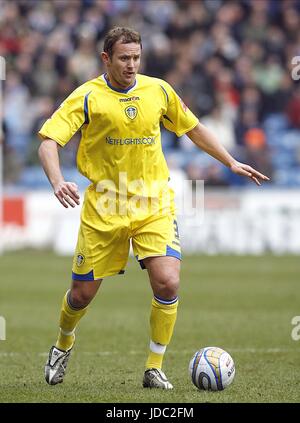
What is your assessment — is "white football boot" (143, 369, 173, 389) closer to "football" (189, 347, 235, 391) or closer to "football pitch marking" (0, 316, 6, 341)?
"football" (189, 347, 235, 391)

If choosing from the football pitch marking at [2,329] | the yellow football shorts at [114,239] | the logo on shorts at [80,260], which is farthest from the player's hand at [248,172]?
the football pitch marking at [2,329]

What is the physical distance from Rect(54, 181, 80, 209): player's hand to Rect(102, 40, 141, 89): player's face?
978mm

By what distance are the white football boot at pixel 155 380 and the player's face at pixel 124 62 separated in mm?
2073

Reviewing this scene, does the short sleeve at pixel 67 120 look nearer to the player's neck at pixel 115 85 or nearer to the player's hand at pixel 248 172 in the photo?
the player's neck at pixel 115 85

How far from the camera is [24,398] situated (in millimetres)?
6695

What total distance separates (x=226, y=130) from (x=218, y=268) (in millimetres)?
4958

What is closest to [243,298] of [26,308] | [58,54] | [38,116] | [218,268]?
[26,308]

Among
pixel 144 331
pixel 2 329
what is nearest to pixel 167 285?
pixel 144 331

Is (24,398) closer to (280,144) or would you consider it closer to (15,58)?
(280,144)

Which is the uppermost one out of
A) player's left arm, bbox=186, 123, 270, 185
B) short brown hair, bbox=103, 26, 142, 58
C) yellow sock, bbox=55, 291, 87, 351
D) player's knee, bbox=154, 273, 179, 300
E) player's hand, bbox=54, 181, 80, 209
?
short brown hair, bbox=103, 26, 142, 58

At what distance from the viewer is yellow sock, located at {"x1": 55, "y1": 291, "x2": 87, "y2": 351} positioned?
24.9 ft

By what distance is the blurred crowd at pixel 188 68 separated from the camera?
22109mm

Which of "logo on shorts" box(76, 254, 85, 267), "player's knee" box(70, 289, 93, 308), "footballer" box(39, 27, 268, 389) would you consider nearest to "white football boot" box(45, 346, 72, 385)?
"footballer" box(39, 27, 268, 389)

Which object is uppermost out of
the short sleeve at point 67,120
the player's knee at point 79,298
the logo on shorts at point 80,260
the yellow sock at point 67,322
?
the short sleeve at point 67,120
